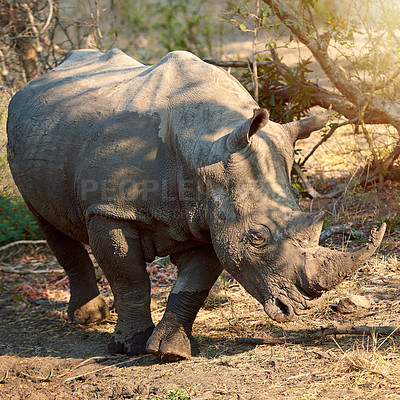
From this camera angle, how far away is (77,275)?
6414 millimetres

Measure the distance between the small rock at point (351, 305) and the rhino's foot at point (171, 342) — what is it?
4.09 feet

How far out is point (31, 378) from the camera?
4781 millimetres

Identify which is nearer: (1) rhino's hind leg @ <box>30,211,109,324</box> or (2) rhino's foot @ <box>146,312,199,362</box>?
(2) rhino's foot @ <box>146,312,199,362</box>

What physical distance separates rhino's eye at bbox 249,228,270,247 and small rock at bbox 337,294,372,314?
4.67 feet

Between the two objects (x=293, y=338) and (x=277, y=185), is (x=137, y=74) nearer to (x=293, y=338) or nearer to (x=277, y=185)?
(x=277, y=185)

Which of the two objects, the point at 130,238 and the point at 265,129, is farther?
the point at 130,238

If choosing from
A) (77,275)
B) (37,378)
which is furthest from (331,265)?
(77,275)

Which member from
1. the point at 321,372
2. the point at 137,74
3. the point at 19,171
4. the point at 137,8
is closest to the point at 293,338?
the point at 321,372

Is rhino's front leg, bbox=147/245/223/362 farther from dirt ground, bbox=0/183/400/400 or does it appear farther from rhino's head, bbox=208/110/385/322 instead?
rhino's head, bbox=208/110/385/322

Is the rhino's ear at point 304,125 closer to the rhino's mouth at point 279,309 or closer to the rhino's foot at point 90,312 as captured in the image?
the rhino's mouth at point 279,309

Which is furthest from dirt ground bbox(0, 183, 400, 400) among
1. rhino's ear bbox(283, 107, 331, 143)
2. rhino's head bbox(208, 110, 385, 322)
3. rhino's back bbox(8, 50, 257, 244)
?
rhino's ear bbox(283, 107, 331, 143)

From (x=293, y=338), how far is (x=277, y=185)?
1.21 metres

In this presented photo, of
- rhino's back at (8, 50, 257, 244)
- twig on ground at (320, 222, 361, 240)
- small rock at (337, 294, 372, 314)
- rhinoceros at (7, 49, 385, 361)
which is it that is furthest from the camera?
twig on ground at (320, 222, 361, 240)

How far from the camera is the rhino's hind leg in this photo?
20.7ft
